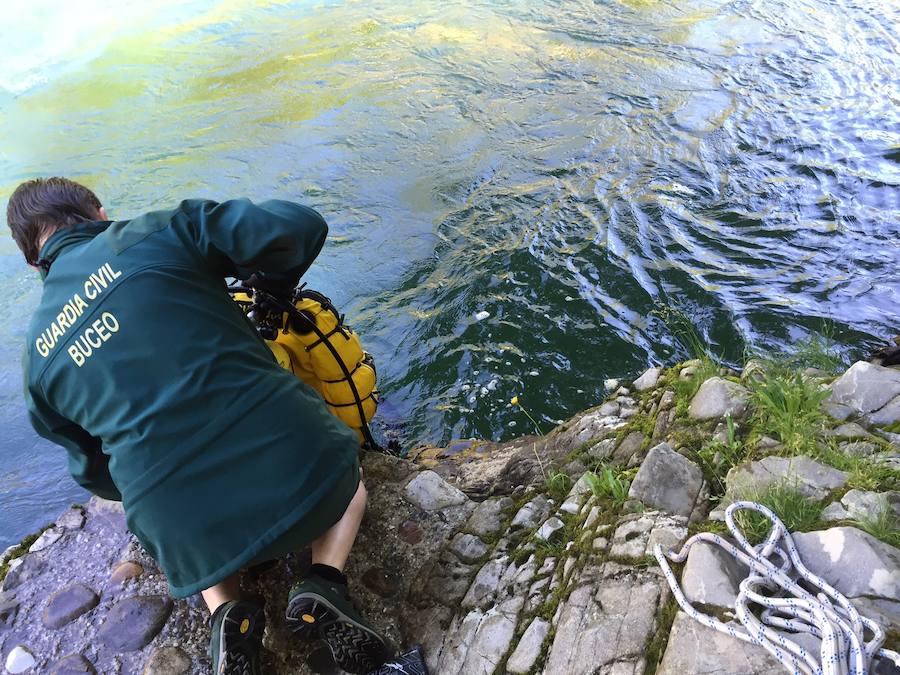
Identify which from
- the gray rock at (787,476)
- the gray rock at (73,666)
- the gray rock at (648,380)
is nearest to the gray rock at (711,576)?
the gray rock at (787,476)

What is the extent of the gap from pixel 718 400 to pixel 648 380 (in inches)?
47.0

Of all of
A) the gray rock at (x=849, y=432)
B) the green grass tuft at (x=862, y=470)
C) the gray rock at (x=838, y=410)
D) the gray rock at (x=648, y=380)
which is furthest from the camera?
the gray rock at (x=648, y=380)

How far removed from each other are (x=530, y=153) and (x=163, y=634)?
262 inches

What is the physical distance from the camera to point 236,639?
2.46 metres

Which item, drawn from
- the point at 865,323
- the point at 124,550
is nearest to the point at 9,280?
the point at 124,550

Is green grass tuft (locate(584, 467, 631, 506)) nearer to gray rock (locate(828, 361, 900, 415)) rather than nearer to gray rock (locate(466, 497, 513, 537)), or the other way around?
gray rock (locate(466, 497, 513, 537))

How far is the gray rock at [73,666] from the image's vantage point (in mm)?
2762

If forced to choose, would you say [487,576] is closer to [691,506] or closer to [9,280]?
[691,506]

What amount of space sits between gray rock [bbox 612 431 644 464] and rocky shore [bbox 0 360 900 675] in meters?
0.01

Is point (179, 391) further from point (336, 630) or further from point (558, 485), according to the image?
point (558, 485)

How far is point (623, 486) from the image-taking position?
8.82ft

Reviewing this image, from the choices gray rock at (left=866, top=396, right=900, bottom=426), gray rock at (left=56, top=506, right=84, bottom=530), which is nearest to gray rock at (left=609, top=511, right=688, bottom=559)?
gray rock at (left=866, top=396, right=900, bottom=426)

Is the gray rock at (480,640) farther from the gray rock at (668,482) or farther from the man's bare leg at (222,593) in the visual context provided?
the man's bare leg at (222,593)

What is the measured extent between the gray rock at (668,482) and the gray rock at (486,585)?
2.12 ft
